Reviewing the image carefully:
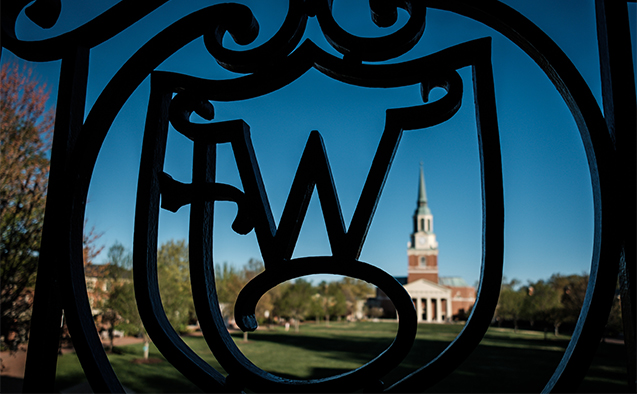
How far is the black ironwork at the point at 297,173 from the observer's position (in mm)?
871

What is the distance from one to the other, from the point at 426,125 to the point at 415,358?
21.0m

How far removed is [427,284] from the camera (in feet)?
181

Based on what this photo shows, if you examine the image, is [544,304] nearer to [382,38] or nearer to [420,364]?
[420,364]

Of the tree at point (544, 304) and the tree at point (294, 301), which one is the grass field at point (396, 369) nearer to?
the tree at point (544, 304)

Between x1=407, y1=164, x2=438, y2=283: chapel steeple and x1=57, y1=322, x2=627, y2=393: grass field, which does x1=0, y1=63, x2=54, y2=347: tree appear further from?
x1=407, y1=164, x2=438, y2=283: chapel steeple

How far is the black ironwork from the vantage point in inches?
34.3

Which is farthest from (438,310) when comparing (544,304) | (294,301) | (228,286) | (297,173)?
(297,173)

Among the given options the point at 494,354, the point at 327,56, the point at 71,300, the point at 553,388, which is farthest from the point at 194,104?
the point at 494,354

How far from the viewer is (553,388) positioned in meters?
0.83

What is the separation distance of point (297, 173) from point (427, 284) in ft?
188

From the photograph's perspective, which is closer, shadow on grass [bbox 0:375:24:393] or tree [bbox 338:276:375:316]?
shadow on grass [bbox 0:375:24:393]

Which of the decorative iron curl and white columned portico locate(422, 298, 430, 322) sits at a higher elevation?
the decorative iron curl

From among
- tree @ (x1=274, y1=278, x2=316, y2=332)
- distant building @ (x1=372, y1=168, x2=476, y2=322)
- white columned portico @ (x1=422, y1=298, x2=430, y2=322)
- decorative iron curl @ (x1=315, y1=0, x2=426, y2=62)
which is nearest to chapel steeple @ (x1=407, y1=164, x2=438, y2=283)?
distant building @ (x1=372, y1=168, x2=476, y2=322)

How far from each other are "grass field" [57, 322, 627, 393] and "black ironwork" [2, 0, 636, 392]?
1444 cm
